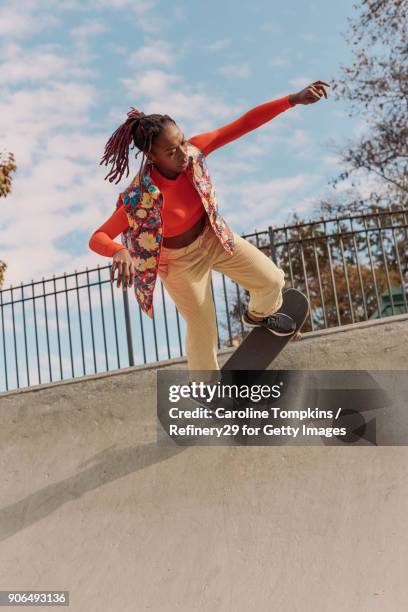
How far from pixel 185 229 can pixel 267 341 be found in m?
1.18

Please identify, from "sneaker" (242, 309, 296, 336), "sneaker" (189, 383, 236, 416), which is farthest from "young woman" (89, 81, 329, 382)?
"sneaker" (189, 383, 236, 416)

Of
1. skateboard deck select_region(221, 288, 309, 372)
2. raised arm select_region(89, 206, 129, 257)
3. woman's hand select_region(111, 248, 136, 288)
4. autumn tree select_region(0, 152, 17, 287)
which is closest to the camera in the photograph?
woman's hand select_region(111, 248, 136, 288)

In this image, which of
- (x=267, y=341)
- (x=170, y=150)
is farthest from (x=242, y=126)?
(x=267, y=341)

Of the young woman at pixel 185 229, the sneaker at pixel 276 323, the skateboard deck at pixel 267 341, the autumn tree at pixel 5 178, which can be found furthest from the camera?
the autumn tree at pixel 5 178

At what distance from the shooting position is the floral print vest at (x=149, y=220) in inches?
159

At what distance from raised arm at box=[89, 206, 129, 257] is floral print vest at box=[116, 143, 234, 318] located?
4 cm

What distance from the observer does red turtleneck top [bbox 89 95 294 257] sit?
13.3ft

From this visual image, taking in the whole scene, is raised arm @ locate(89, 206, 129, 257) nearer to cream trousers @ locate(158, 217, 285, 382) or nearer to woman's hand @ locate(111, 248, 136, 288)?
woman's hand @ locate(111, 248, 136, 288)

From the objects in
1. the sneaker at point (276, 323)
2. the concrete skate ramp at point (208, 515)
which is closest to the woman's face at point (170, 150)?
the sneaker at point (276, 323)

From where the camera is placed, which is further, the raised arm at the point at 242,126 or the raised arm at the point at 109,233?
the raised arm at the point at 242,126

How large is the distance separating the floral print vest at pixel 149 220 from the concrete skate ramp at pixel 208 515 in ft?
5.06

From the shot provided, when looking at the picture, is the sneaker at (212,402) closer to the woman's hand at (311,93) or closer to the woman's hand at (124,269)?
the woman's hand at (124,269)

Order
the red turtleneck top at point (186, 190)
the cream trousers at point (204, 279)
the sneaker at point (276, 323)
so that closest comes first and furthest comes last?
the red turtleneck top at point (186, 190)
the cream trousers at point (204, 279)
the sneaker at point (276, 323)

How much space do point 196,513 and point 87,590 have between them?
0.89 m
